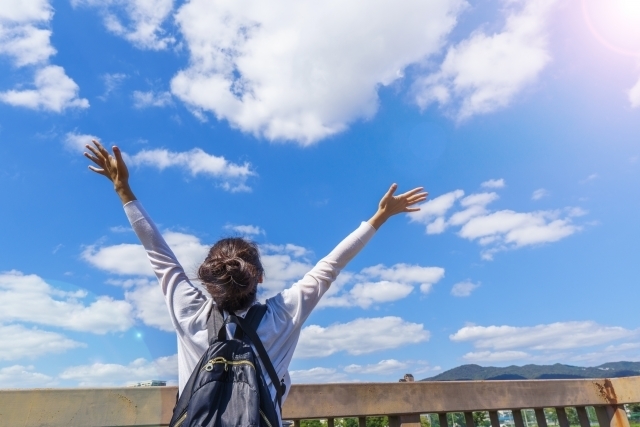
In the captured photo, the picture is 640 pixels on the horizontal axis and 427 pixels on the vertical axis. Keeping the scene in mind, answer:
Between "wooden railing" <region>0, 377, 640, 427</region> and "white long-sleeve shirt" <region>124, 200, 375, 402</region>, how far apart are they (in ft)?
2.44

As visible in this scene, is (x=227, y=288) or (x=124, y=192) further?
(x=124, y=192)

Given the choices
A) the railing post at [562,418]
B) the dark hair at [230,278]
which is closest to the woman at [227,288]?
the dark hair at [230,278]

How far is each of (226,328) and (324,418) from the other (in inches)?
53.3

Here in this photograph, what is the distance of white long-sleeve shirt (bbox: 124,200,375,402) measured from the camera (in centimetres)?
160

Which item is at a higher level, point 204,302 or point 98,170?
point 98,170

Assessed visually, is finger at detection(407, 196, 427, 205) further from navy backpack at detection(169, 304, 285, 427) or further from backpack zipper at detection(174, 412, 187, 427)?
backpack zipper at detection(174, 412, 187, 427)

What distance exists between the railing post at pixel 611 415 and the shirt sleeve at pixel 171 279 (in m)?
3.41

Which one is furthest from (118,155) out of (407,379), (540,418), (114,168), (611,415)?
(611,415)

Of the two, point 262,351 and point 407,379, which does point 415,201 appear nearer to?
point 262,351

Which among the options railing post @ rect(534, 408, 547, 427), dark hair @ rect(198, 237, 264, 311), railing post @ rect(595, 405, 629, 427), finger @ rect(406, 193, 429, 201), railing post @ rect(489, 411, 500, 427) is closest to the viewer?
dark hair @ rect(198, 237, 264, 311)

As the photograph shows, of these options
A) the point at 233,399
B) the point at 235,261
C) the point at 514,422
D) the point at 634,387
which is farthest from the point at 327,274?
the point at 634,387

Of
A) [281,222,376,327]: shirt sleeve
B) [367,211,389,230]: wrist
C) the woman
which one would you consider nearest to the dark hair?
the woman

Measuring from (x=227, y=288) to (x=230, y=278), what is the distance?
4 cm

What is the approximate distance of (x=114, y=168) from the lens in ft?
6.53
